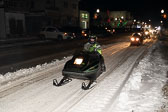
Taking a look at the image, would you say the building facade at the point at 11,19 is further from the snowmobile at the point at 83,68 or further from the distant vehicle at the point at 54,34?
the snowmobile at the point at 83,68

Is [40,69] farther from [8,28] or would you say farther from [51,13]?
[51,13]

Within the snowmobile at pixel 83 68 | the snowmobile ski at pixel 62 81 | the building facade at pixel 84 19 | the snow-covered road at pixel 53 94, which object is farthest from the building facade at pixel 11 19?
the snowmobile at pixel 83 68

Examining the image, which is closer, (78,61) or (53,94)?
(53,94)

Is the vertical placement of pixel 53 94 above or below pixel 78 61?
below

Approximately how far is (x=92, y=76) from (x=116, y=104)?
181 centimetres

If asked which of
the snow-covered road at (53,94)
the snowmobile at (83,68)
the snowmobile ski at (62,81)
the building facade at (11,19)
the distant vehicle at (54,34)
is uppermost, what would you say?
the building facade at (11,19)

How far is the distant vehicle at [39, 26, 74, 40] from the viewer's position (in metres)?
28.5

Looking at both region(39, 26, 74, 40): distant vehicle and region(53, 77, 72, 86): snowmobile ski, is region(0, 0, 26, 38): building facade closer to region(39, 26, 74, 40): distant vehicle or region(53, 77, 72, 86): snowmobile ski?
region(39, 26, 74, 40): distant vehicle

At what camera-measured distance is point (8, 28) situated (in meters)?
32.9

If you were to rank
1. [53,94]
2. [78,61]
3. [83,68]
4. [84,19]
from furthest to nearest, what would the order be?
[84,19], [78,61], [83,68], [53,94]

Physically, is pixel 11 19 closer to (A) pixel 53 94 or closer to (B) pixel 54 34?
(B) pixel 54 34

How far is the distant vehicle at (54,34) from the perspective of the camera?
93.6ft

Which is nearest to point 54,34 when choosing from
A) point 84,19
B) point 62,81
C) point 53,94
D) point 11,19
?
point 11,19

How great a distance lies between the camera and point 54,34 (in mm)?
28828
